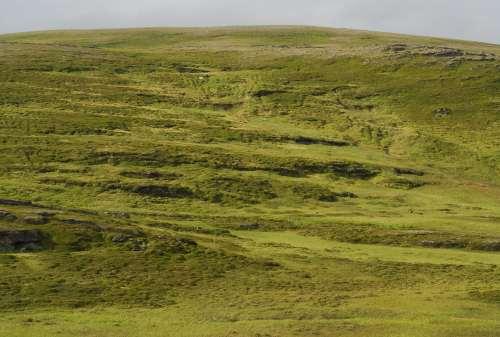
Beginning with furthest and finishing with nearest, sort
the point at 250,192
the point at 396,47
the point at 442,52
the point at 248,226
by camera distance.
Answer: the point at 396,47 < the point at 442,52 < the point at 250,192 < the point at 248,226

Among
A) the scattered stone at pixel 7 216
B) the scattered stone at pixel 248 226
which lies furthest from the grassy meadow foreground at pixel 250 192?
the scattered stone at pixel 248 226

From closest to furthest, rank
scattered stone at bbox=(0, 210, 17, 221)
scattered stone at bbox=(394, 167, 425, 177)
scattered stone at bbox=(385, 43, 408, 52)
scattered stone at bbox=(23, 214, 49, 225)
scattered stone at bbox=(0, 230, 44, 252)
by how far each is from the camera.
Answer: scattered stone at bbox=(0, 230, 44, 252), scattered stone at bbox=(0, 210, 17, 221), scattered stone at bbox=(23, 214, 49, 225), scattered stone at bbox=(394, 167, 425, 177), scattered stone at bbox=(385, 43, 408, 52)

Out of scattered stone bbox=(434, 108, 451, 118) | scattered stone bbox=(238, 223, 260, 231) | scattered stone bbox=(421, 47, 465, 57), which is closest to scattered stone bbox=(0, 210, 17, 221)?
scattered stone bbox=(238, 223, 260, 231)

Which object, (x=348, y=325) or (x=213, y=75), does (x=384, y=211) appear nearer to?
(x=348, y=325)

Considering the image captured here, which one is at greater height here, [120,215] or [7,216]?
[7,216]

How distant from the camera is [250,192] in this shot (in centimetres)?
8094

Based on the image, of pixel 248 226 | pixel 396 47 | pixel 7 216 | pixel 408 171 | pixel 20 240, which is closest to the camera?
pixel 20 240

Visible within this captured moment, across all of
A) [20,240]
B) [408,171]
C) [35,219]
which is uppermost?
[35,219]

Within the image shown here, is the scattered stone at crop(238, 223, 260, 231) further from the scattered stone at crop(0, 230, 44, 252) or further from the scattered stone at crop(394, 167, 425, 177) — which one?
the scattered stone at crop(394, 167, 425, 177)

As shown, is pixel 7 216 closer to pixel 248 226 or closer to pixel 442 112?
pixel 248 226

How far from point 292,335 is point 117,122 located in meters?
73.6

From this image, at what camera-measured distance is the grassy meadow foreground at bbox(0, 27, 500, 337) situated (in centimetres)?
4153

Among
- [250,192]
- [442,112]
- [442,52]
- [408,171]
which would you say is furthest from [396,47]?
[250,192]

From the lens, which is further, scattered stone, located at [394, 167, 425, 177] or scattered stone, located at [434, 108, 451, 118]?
scattered stone, located at [434, 108, 451, 118]
